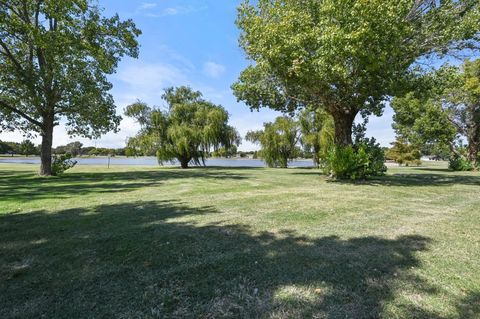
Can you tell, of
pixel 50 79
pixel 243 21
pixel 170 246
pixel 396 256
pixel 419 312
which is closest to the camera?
pixel 419 312

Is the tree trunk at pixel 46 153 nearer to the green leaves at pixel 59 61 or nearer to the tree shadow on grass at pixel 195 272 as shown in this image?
the green leaves at pixel 59 61

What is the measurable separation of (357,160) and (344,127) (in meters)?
1.79

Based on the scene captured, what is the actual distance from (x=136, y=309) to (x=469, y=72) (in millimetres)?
30611

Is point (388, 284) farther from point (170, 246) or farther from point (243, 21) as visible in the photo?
point (243, 21)

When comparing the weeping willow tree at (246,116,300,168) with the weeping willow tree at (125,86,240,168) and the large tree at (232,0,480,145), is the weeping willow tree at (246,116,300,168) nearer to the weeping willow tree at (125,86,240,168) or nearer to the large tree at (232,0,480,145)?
the weeping willow tree at (125,86,240,168)

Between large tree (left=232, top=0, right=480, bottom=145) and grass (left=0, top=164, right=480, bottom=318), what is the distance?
17.7ft

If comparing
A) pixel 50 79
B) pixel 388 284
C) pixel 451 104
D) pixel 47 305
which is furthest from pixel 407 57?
pixel 451 104

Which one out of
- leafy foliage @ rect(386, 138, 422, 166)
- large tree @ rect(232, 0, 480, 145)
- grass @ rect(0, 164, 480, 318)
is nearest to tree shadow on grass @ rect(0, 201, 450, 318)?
grass @ rect(0, 164, 480, 318)

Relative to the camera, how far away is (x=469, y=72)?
2388cm

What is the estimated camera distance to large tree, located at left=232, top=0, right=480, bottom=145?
8953mm

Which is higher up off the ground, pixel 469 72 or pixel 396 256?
pixel 469 72

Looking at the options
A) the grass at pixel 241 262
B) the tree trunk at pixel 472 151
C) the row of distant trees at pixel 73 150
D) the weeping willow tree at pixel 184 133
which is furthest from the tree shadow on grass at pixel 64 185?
the row of distant trees at pixel 73 150

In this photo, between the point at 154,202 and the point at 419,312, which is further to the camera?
the point at 154,202

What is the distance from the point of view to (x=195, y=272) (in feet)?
10.2
